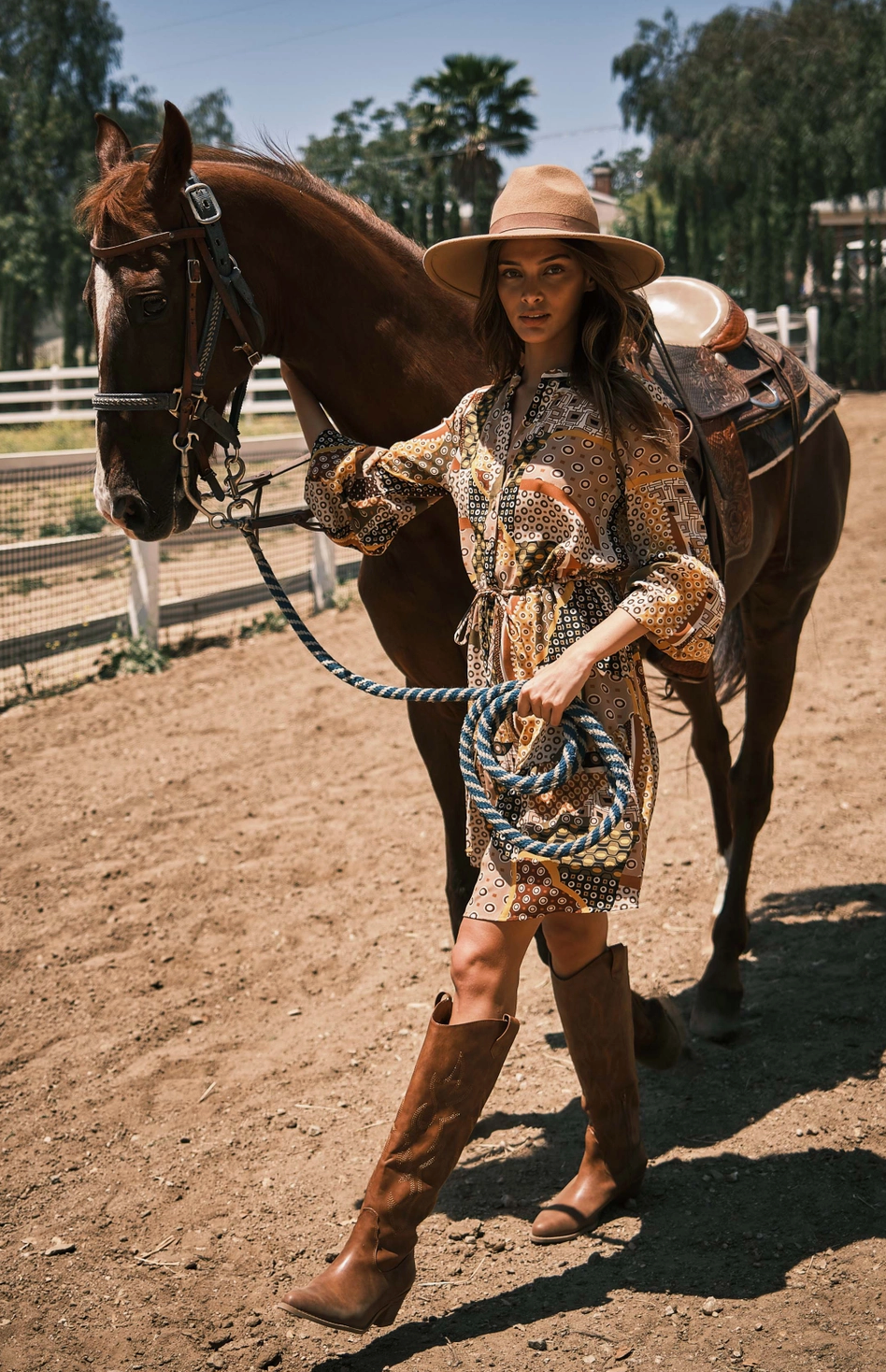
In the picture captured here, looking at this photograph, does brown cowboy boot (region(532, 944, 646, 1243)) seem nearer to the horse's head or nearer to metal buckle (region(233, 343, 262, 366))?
the horse's head

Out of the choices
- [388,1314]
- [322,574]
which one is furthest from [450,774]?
[322,574]

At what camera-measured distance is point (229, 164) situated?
2328 millimetres

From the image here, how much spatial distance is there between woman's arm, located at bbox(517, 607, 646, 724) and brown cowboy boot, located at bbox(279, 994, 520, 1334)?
55 centimetres

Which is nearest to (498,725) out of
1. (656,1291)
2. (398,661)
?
(398,661)

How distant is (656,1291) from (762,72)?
85.2ft

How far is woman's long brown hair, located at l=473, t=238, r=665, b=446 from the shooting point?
187 cm

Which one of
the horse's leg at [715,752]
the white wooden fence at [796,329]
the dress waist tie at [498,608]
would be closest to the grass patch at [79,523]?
the horse's leg at [715,752]

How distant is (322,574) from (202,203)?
5976mm

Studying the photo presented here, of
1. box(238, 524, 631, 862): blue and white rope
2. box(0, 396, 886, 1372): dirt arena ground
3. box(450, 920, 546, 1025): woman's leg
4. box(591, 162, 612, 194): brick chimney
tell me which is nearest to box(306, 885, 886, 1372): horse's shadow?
box(0, 396, 886, 1372): dirt arena ground

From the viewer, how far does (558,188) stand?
74.1 inches

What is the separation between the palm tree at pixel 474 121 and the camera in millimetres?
31250

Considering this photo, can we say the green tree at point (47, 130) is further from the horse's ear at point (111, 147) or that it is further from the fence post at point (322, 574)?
the horse's ear at point (111, 147)

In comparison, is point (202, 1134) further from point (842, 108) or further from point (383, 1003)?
point (842, 108)

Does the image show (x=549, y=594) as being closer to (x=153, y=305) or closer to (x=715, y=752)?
(x=153, y=305)
